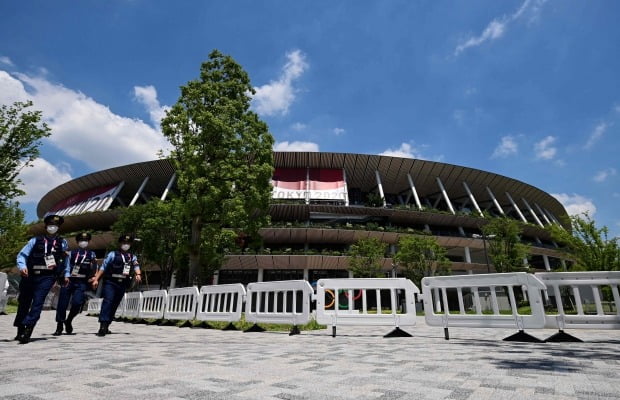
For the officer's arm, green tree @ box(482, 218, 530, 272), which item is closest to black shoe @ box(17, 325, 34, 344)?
the officer's arm

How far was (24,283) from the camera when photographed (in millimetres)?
5031

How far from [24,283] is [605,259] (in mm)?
23145

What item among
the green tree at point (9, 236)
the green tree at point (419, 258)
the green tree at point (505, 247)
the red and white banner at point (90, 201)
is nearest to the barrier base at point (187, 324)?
the green tree at point (419, 258)

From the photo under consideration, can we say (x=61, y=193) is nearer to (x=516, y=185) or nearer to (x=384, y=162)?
(x=384, y=162)

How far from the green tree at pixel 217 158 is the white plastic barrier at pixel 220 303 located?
14.8 ft

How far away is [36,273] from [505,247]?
25570 mm

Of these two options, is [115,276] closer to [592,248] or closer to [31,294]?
[31,294]

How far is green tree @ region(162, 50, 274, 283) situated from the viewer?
13019 mm

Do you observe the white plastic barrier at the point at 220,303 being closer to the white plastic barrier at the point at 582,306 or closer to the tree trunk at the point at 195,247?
the tree trunk at the point at 195,247

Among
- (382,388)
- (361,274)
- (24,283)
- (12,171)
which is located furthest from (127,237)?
(361,274)

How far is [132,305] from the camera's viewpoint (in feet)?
40.9

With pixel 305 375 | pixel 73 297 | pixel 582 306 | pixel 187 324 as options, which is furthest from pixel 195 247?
pixel 582 306

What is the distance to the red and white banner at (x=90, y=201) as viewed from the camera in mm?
37469

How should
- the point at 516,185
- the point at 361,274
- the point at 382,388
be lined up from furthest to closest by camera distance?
the point at 516,185 < the point at 361,274 < the point at 382,388
